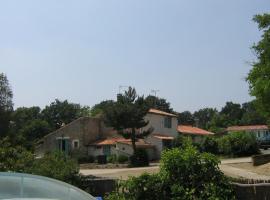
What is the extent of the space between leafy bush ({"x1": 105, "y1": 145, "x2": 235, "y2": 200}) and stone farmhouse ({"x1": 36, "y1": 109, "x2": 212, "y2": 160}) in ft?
156

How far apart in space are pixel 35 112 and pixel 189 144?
364 ft

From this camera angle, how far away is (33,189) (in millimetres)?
5602

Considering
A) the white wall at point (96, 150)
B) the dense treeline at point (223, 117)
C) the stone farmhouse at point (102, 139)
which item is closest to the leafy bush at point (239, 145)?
the stone farmhouse at point (102, 139)

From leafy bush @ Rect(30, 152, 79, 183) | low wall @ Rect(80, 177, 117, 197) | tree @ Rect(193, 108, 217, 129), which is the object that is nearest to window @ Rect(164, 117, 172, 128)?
leafy bush @ Rect(30, 152, 79, 183)

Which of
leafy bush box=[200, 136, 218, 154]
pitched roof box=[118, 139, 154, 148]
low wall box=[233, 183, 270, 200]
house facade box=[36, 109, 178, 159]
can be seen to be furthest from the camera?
house facade box=[36, 109, 178, 159]

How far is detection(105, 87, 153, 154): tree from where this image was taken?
177 feet

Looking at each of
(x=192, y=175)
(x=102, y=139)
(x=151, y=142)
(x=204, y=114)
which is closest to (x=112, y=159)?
(x=151, y=142)

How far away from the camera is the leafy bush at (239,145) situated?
2281 inches

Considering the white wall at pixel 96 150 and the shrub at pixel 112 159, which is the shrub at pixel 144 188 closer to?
the shrub at pixel 112 159

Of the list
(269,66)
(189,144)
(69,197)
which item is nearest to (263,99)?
(269,66)

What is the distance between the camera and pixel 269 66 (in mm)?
25375

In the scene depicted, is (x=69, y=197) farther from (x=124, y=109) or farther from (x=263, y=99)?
(x=124, y=109)

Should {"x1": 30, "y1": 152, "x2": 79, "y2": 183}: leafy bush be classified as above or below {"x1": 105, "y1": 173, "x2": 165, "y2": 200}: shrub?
above

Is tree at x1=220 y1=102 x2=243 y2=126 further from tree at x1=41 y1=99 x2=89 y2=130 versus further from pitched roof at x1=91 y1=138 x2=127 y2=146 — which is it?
pitched roof at x1=91 y1=138 x2=127 y2=146
